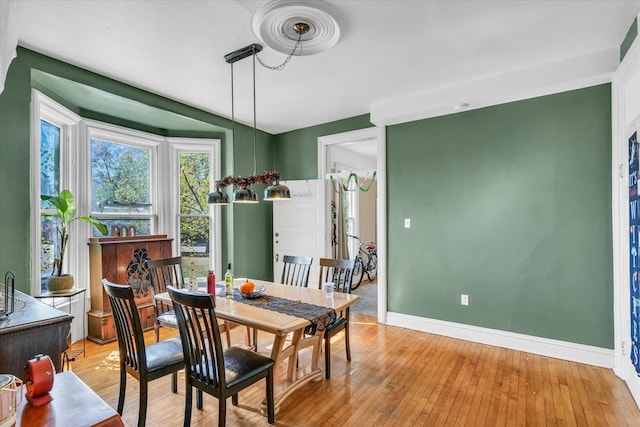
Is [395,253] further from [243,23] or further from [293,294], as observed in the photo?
[243,23]

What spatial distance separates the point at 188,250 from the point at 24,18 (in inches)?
118

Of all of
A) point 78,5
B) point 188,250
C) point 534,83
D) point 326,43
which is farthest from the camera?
point 188,250

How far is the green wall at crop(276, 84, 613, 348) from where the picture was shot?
296 centimetres

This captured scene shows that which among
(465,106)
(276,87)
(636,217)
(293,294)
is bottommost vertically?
(293,294)

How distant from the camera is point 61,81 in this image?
292 centimetres

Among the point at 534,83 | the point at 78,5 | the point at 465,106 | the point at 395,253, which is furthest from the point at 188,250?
the point at 534,83

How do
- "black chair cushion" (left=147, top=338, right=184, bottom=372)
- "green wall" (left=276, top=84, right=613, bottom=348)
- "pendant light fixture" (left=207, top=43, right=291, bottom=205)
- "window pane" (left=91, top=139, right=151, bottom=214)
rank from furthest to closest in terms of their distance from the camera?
"window pane" (left=91, top=139, right=151, bottom=214) < "green wall" (left=276, top=84, right=613, bottom=348) < "pendant light fixture" (left=207, top=43, right=291, bottom=205) < "black chair cushion" (left=147, top=338, right=184, bottom=372)

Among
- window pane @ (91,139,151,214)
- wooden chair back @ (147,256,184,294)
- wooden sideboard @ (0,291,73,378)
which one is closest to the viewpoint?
wooden sideboard @ (0,291,73,378)

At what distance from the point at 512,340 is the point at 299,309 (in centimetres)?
238

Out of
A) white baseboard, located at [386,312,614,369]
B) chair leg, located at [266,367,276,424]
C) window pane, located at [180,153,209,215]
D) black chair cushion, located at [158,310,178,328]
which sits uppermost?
window pane, located at [180,153,209,215]

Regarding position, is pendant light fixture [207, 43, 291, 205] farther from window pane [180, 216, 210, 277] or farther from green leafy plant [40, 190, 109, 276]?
window pane [180, 216, 210, 277]

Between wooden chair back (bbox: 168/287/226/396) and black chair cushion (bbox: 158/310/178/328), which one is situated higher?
wooden chair back (bbox: 168/287/226/396)

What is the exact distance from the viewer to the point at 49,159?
11.1 ft

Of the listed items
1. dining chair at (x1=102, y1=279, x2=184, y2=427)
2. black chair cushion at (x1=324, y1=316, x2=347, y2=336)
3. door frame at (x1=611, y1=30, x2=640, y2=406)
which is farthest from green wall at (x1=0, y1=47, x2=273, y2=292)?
door frame at (x1=611, y1=30, x2=640, y2=406)
